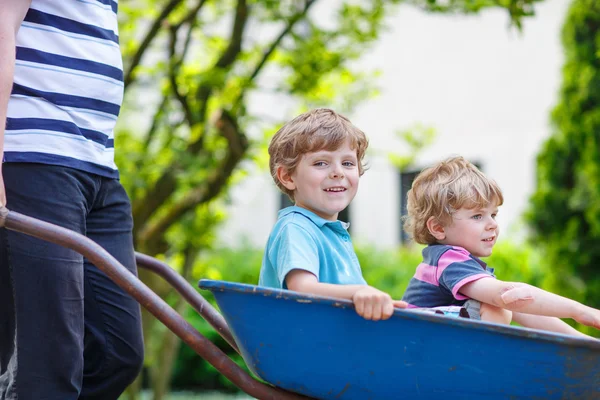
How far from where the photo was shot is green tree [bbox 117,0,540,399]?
3.96 meters

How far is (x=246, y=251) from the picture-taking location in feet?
23.3

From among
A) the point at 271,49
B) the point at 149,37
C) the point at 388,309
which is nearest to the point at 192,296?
the point at 388,309

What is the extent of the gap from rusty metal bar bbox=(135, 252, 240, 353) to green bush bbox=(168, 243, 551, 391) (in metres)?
3.39

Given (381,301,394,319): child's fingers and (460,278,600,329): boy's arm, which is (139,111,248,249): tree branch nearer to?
(460,278,600,329): boy's arm

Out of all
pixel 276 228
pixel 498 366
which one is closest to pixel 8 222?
pixel 276 228

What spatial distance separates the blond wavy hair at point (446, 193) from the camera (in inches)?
82.4

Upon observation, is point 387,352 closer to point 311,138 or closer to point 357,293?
point 357,293

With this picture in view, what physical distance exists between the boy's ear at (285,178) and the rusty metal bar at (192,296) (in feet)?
1.31

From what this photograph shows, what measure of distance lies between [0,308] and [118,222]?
0.38 meters

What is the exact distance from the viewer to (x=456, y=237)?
2119 millimetres

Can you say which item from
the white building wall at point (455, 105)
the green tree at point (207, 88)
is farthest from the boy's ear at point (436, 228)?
the white building wall at point (455, 105)

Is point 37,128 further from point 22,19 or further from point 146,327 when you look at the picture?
point 146,327

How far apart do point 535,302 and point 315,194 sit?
1.91 feet

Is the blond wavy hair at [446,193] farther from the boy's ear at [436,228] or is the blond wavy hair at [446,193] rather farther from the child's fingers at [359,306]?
the child's fingers at [359,306]
